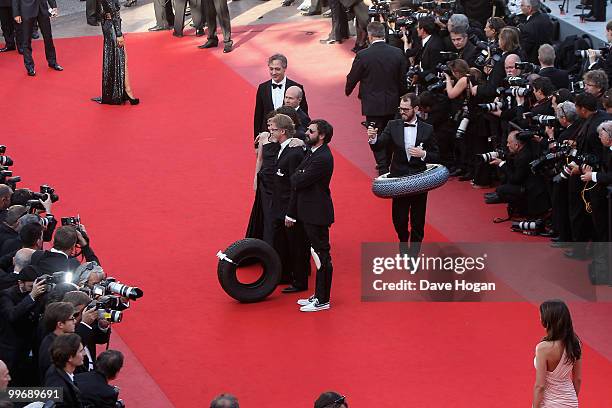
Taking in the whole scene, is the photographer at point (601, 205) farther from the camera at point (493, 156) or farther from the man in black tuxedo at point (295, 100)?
the man in black tuxedo at point (295, 100)

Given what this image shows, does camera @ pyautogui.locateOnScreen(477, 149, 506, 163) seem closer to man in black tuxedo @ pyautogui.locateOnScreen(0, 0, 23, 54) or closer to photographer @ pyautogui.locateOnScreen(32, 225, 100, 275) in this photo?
photographer @ pyautogui.locateOnScreen(32, 225, 100, 275)

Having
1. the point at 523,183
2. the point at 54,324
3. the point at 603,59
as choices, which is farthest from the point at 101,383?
the point at 603,59

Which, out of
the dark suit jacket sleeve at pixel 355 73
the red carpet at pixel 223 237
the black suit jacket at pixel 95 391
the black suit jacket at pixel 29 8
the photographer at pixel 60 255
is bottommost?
the red carpet at pixel 223 237

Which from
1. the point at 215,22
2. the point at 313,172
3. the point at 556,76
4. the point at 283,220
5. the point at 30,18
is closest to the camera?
the point at 313,172

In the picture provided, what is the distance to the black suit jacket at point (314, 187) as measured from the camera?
32.7 feet

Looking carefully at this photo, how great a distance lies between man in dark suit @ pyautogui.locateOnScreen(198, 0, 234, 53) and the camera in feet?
61.5

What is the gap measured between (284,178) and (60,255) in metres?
2.61

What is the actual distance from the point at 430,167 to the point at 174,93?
7032 millimetres

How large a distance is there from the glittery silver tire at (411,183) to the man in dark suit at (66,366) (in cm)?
425

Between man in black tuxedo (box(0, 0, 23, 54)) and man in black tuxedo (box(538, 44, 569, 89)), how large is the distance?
9.48 metres

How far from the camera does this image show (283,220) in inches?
416

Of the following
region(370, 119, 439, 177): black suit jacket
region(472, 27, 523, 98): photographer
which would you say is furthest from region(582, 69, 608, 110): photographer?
region(472, 27, 523, 98): photographer

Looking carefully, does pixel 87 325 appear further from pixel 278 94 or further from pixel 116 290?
pixel 278 94

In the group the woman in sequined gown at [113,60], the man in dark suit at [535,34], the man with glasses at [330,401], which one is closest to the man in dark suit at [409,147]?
the man in dark suit at [535,34]
